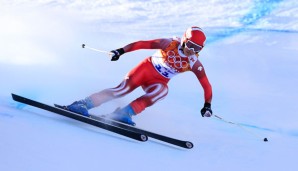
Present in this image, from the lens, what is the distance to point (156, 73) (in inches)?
125

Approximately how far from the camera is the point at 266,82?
15.2 ft

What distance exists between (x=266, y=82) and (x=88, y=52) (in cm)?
169

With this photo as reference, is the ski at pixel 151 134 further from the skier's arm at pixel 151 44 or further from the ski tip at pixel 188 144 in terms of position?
the skier's arm at pixel 151 44

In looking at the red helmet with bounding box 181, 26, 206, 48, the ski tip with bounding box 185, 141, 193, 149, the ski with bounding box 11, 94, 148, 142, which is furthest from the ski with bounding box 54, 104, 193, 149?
the red helmet with bounding box 181, 26, 206, 48

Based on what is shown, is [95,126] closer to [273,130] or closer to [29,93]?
[29,93]

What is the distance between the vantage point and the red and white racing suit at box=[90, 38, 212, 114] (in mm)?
3072

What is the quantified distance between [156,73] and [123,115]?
355 millimetres

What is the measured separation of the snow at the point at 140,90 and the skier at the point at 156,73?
0.18 metres

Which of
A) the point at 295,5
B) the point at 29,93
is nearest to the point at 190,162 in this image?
the point at 29,93

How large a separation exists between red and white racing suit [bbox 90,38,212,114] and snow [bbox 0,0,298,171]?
20cm

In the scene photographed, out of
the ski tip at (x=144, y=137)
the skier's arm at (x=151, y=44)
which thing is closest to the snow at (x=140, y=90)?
the ski tip at (x=144, y=137)

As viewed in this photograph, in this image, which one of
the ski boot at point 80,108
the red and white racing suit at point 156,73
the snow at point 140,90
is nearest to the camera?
the snow at point 140,90

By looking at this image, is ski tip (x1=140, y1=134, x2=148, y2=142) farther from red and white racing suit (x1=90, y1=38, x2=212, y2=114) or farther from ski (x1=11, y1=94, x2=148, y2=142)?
red and white racing suit (x1=90, y1=38, x2=212, y2=114)

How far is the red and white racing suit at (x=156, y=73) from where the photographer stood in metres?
3.07
